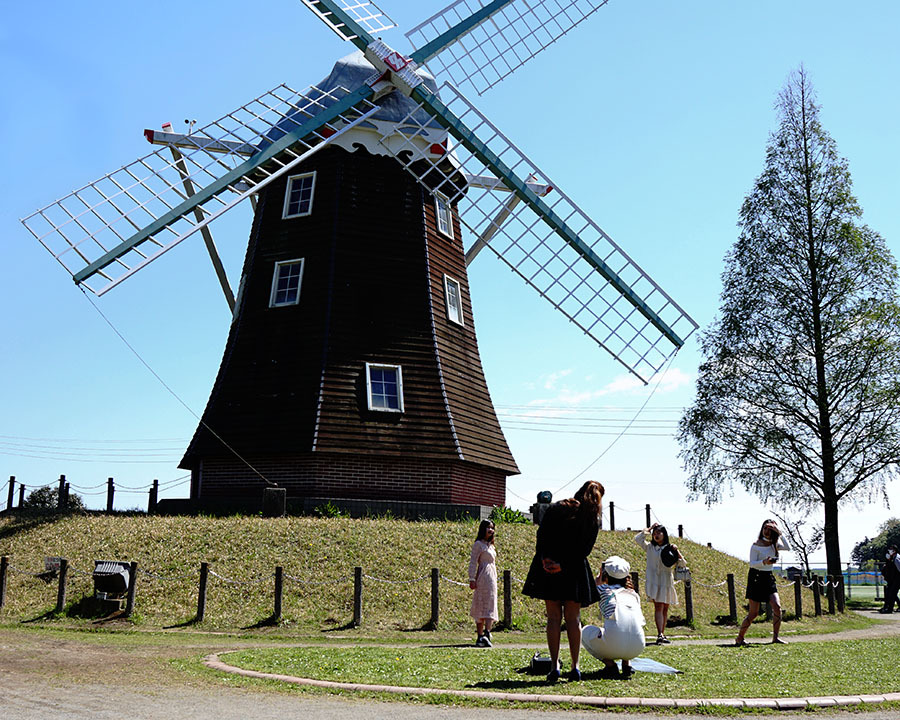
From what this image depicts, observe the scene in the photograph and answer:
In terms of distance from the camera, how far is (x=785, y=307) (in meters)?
28.2

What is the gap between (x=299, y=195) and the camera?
77.9ft

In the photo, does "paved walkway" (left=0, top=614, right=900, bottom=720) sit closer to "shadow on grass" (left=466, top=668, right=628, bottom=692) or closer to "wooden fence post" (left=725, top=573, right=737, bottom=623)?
"shadow on grass" (left=466, top=668, right=628, bottom=692)

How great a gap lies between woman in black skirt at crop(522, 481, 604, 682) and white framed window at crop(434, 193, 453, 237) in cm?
1702

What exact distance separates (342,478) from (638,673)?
1373 cm

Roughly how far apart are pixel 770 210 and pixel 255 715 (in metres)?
26.6

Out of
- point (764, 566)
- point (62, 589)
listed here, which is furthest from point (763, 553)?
point (62, 589)

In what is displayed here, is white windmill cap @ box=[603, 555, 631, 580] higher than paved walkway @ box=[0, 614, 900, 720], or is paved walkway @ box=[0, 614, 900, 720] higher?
white windmill cap @ box=[603, 555, 631, 580]

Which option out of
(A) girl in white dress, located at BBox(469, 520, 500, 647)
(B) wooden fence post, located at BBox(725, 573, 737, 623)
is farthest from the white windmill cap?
(B) wooden fence post, located at BBox(725, 573, 737, 623)

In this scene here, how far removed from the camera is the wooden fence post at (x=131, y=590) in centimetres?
1577

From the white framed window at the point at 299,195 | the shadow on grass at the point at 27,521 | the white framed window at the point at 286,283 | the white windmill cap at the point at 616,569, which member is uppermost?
the white framed window at the point at 299,195

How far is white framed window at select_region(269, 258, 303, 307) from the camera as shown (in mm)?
22766

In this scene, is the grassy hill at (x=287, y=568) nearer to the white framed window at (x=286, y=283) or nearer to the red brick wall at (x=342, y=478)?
the red brick wall at (x=342, y=478)

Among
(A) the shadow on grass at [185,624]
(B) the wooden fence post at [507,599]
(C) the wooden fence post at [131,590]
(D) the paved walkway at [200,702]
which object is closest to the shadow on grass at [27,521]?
(C) the wooden fence post at [131,590]

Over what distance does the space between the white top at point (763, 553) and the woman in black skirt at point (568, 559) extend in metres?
5.05
